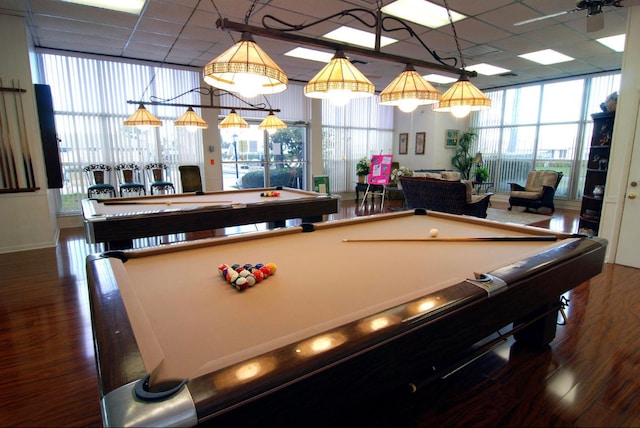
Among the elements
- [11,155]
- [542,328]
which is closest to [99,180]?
[11,155]

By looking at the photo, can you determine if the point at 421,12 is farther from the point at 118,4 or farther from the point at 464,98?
the point at 118,4

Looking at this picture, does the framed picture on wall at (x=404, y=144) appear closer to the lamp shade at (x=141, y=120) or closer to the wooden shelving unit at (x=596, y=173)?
the wooden shelving unit at (x=596, y=173)

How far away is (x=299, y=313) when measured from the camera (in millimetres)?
1244

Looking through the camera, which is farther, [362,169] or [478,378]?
[362,169]

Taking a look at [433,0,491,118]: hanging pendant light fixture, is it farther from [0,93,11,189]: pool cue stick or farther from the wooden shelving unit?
[0,93,11,189]: pool cue stick

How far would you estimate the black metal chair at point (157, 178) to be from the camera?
638 cm

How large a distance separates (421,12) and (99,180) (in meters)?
5.82

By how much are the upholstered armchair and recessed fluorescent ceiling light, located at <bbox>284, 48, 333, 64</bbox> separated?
5234mm

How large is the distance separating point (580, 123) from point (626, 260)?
521cm

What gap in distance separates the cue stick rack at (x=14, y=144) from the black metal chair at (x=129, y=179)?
1.39 m

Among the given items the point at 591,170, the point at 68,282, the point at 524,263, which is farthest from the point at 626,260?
the point at 68,282

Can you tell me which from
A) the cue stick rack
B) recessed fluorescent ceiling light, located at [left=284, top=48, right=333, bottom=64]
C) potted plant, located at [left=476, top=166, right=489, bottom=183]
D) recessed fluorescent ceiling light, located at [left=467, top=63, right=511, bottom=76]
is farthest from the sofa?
the cue stick rack

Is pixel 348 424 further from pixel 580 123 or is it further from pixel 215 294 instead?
pixel 580 123

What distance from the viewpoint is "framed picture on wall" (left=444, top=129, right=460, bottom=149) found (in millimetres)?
9672
